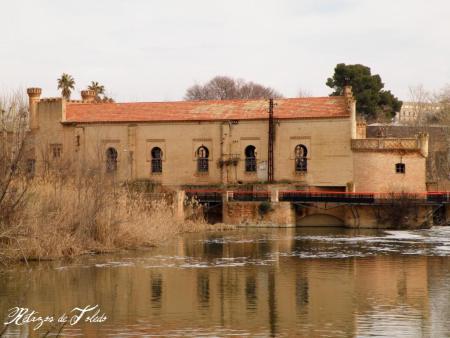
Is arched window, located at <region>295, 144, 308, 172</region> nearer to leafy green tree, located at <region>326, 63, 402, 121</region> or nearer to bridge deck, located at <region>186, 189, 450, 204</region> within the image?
bridge deck, located at <region>186, 189, 450, 204</region>

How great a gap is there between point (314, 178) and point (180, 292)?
1060 inches

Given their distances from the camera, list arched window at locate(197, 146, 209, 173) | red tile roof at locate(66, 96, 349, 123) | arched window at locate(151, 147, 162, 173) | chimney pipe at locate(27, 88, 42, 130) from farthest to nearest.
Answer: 1. chimney pipe at locate(27, 88, 42, 130)
2. arched window at locate(151, 147, 162, 173)
3. arched window at locate(197, 146, 209, 173)
4. red tile roof at locate(66, 96, 349, 123)

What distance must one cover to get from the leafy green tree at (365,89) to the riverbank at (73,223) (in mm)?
41614

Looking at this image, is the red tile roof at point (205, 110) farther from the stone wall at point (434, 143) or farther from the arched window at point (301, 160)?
A: the stone wall at point (434, 143)

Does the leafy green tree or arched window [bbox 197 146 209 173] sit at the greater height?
the leafy green tree

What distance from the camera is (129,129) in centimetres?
5319

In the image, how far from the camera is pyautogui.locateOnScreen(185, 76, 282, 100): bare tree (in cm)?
10000

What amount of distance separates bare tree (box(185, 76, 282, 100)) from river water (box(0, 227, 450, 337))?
6354 cm

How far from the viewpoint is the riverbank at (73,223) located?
28734 mm

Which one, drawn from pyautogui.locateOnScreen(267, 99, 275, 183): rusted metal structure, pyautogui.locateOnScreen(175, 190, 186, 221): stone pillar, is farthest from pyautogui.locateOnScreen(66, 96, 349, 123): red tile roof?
pyautogui.locateOnScreen(175, 190, 186, 221): stone pillar

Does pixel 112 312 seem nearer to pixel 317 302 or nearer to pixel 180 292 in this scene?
pixel 180 292

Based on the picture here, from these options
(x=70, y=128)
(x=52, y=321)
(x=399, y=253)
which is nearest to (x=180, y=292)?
(x=52, y=321)

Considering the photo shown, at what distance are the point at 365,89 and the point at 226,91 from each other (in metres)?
25.2

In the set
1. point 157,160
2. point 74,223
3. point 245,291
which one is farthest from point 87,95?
point 245,291
